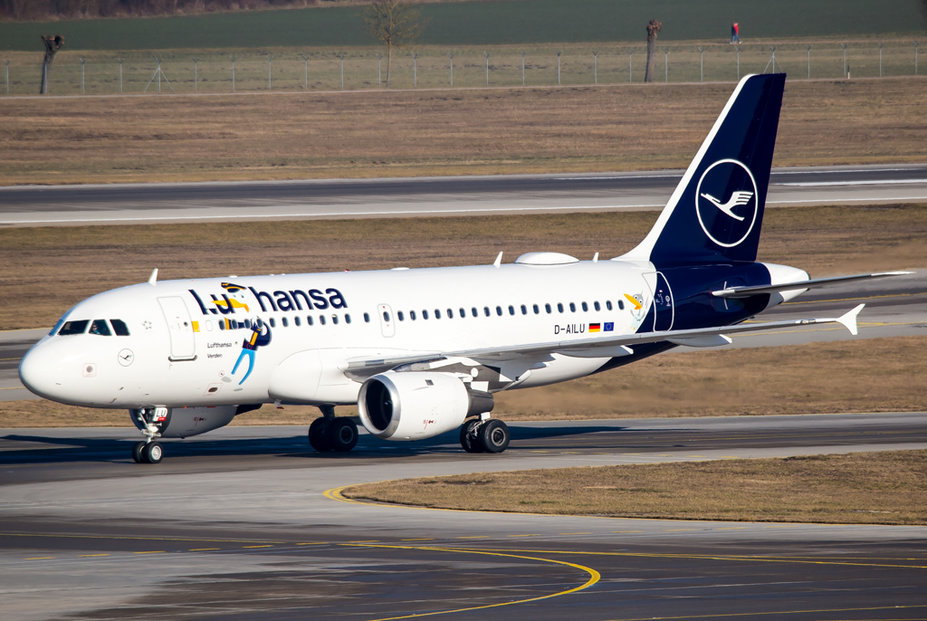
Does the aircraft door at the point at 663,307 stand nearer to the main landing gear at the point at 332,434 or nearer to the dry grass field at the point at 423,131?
the main landing gear at the point at 332,434

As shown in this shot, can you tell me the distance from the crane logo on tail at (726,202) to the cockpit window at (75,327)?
19.6m

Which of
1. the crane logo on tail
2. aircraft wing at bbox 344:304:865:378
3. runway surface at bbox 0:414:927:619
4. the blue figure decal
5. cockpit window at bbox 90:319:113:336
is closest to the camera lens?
runway surface at bbox 0:414:927:619

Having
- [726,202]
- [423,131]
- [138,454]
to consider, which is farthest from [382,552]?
[423,131]

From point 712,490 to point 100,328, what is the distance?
15.6 m

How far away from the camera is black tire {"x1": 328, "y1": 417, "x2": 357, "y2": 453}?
44312 mm

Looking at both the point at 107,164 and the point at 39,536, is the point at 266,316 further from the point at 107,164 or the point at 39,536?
the point at 107,164

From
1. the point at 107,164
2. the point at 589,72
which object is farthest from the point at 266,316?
the point at 589,72

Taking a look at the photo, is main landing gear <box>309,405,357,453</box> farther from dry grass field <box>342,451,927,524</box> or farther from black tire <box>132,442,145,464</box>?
dry grass field <box>342,451,927,524</box>

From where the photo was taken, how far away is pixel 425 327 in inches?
1713

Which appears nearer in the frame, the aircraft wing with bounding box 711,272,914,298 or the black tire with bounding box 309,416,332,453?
the black tire with bounding box 309,416,332,453

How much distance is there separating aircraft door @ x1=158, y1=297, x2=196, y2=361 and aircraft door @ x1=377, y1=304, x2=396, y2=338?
5.40 meters

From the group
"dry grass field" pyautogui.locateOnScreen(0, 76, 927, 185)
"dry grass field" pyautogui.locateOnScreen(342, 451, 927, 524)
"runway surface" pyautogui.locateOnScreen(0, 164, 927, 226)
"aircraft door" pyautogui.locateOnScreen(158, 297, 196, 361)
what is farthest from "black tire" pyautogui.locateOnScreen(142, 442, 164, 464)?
"dry grass field" pyautogui.locateOnScreen(0, 76, 927, 185)

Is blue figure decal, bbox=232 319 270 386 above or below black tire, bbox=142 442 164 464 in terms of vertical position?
above

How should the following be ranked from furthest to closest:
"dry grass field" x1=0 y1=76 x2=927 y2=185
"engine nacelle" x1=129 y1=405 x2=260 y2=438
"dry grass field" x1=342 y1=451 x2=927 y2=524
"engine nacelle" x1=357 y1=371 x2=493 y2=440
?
"dry grass field" x1=0 y1=76 x2=927 y2=185 → "engine nacelle" x1=129 y1=405 x2=260 y2=438 → "engine nacelle" x1=357 y1=371 x2=493 y2=440 → "dry grass field" x1=342 y1=451 x2=927 y2=524
